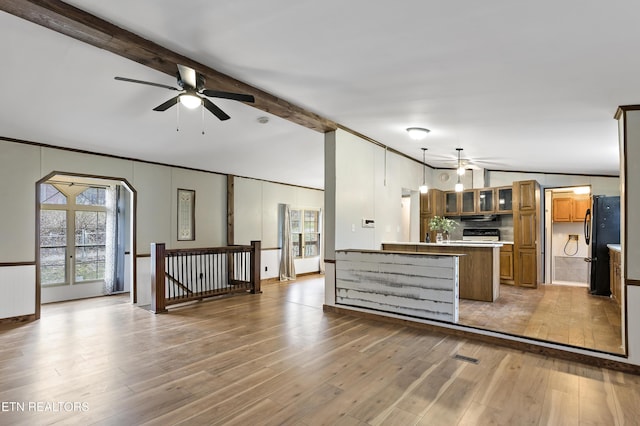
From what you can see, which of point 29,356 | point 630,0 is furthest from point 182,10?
point 29,356

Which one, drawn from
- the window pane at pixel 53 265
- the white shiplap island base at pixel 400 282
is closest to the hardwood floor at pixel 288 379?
the white shiplap island base at pixel 400 282

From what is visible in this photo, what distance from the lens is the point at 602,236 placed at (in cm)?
581

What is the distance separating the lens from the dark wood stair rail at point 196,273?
5.38 metres

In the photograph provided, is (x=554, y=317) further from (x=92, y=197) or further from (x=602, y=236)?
(x=92, y=197)

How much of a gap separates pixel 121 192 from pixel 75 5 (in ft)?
20.2

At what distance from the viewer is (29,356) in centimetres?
344

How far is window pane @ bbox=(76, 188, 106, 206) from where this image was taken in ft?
23.9

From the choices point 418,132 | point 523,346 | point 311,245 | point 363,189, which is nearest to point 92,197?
point 311,245

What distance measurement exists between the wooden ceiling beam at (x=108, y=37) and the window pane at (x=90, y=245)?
568 cm

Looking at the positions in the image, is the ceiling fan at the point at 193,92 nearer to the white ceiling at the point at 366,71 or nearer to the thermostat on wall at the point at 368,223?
the white ceiling at the point at 366,71

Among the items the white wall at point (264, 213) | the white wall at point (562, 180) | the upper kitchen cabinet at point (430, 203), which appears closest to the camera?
the white wall at point (562, 180)

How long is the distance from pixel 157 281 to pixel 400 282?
12.0ft

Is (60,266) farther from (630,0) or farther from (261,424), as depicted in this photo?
(630,0)

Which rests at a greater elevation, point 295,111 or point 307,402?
point 295,111
